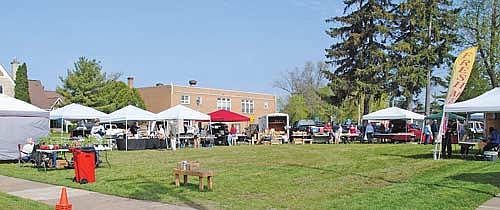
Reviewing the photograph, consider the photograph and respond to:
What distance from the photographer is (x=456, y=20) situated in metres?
40.5

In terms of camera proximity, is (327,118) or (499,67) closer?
(499,67)

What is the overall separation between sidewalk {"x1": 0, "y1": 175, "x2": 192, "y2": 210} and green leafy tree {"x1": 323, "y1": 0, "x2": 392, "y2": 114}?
2969cm

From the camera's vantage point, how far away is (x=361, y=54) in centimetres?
3975

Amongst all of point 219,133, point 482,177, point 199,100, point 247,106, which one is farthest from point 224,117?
point 247,106

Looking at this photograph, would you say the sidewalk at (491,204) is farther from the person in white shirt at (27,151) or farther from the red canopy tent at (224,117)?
the red canopy tent at (224,117)

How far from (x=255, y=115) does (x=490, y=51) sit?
3282 centimetres

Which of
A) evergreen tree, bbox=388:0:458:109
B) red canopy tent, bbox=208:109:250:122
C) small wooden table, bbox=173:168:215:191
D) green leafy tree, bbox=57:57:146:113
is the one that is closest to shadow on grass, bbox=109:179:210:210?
small wooden table, bbox=173:168:215:191

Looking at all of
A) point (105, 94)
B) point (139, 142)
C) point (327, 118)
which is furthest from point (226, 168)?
point (327, 118)

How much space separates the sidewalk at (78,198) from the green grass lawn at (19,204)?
10.8 inches

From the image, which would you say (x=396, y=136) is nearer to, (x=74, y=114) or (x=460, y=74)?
(x=460, y=74)

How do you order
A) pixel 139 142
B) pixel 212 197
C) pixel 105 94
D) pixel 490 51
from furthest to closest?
1. pixel 105 94
2. pixel 490 51
3. pixel 139 142
4. pixel 212 197

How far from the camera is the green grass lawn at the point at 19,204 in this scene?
365 inches

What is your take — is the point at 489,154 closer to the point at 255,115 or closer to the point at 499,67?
the point at 499,67

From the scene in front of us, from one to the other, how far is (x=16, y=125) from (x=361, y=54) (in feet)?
85.7
